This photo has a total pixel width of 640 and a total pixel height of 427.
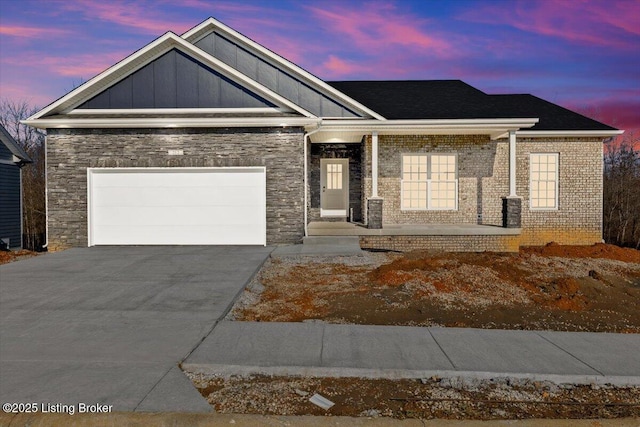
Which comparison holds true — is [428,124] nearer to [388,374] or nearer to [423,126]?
[423,126]

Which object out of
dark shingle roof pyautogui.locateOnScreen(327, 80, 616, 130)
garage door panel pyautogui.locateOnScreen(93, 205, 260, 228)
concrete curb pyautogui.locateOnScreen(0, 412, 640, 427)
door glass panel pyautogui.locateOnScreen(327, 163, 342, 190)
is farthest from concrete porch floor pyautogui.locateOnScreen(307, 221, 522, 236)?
concrete curb pyautogui.locateOnScreen(0, 412, 640, 427)

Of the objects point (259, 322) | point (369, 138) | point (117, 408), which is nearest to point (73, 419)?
point (117, 408)

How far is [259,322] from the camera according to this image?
230 inches

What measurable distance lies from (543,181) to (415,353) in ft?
45.0

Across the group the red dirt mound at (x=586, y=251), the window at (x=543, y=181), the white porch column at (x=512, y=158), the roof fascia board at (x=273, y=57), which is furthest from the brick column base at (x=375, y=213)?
the window at (x=543, y=181)

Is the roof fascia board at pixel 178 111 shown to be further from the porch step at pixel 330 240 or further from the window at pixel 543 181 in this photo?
the window at pixel 543 181

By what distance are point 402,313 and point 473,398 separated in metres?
2.63

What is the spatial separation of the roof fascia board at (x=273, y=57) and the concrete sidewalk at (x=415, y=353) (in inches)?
384

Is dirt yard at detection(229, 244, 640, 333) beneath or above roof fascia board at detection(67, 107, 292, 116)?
beneath

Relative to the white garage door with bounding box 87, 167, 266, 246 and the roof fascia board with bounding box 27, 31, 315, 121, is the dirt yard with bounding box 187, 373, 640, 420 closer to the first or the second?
the white garage door with bounding box 87, 167, 266, 246

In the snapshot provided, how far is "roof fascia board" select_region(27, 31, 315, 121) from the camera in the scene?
12.4 meters

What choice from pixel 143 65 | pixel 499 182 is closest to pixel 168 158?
pixel 143 65

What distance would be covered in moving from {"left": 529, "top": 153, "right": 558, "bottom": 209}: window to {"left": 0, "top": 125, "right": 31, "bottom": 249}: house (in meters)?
21.1

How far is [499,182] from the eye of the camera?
15.8m
